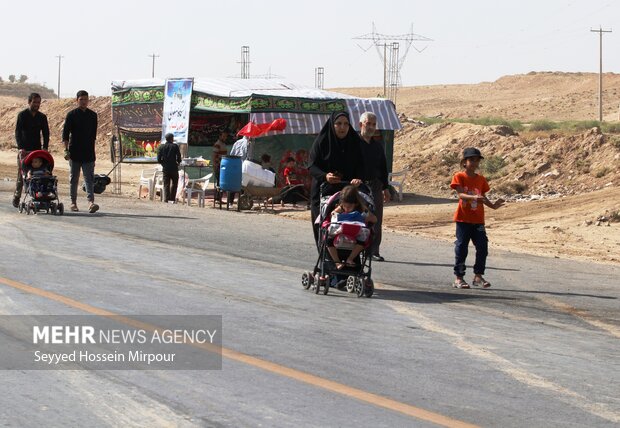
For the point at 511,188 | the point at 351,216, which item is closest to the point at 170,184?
the point at 511,188

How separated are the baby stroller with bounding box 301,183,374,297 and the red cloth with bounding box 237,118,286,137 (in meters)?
14.5

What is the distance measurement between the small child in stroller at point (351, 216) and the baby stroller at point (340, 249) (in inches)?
1.3

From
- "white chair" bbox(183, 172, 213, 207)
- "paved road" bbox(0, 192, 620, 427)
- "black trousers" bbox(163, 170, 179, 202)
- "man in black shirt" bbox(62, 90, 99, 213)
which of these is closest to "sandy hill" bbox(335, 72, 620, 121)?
"white chair" bbox(183, 172, 213, 207)

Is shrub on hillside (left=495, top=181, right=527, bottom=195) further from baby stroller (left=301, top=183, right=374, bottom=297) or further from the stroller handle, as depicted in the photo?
baby stroller (left=301, top=183, right=374, bottom=297)

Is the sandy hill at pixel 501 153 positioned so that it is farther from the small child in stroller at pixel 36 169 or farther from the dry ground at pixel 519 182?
the small child in stroller at pixel 36 169

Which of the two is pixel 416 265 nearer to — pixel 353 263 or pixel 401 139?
pixel 353 263

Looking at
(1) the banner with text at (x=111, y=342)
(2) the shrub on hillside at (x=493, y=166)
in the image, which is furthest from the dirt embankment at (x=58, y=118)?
(1) the banner with text at (x=111, y=342)

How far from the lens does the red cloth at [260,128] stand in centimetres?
2678

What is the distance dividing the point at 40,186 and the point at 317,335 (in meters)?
10.9

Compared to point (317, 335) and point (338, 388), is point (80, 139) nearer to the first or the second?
point (317, 335)

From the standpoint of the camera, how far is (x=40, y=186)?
19391 mm

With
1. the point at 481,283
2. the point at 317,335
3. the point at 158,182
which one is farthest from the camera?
the point at 158,182

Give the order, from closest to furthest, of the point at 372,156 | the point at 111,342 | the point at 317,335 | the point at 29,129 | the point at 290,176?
the point at 111,342 → the point at 317,335 → the point at 372,156 → the point at 29,129 → the point at 290,176

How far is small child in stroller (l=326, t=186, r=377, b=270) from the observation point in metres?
11.9
